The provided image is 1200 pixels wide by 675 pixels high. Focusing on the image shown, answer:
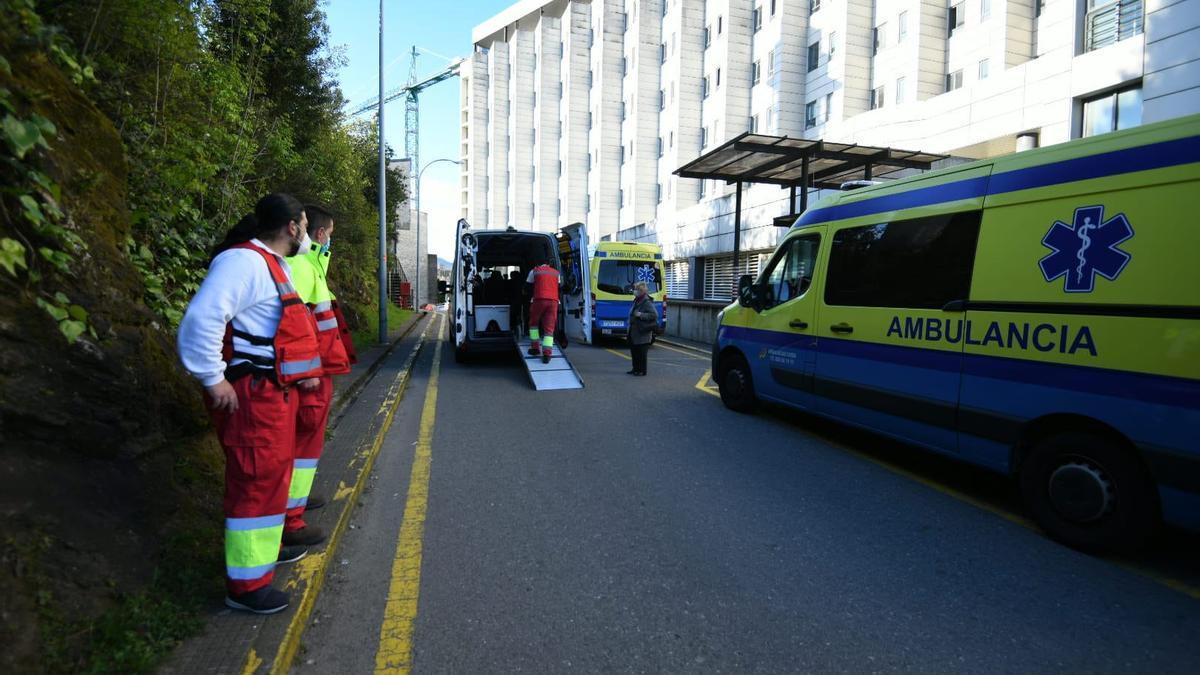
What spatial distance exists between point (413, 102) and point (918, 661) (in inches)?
4455

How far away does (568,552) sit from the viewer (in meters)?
3.77

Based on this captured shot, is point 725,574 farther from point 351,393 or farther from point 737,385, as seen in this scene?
point 351,393

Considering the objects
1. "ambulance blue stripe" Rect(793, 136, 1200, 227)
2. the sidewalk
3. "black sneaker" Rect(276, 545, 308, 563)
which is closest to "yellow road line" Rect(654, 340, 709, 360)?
the sidewalk

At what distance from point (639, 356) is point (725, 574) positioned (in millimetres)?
7167

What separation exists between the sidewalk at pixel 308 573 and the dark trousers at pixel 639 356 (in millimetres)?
3843

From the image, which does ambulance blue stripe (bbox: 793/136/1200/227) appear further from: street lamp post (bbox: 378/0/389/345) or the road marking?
street lamp post (bbox: 378/0/389/345)

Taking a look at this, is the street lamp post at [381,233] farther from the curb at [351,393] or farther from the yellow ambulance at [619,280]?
the yellow ambulance at [619,280]

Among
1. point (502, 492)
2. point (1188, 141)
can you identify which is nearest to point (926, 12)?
point (1188, 141)

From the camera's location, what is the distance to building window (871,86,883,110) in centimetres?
2855

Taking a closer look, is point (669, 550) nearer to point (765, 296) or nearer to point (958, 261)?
point (958, 261)

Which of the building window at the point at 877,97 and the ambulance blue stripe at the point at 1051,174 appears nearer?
the ambulance blue stripe at the point at 1051,174

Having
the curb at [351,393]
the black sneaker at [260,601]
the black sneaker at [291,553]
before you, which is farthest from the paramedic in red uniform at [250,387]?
the curb at [351,393]

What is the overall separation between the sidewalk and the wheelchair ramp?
2.03 metres

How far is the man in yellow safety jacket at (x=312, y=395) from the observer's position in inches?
138
